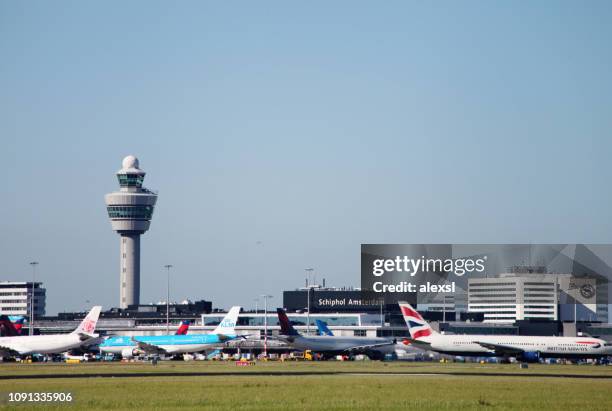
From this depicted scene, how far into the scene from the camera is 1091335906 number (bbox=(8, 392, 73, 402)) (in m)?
81.5

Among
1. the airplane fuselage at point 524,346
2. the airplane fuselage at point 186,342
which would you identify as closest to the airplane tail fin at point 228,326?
the airplane fuselage at point 186,342

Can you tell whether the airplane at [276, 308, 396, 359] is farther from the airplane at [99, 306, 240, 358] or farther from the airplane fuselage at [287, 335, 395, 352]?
the airplane at [99, 306, 240, 358]

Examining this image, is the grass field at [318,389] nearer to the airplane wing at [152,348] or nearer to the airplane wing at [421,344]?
the airplane wing at [421,344]

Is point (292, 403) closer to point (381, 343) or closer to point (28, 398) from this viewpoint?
point (28, 398)

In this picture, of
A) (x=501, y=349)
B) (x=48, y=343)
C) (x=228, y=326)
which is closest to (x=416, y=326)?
(x=501, y=349)

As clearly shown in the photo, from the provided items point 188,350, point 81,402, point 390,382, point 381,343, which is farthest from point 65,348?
point 81,402

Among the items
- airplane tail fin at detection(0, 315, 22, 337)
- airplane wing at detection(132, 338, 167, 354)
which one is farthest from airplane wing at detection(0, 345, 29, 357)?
airplane wing at detection(132, 338, 167, 354)

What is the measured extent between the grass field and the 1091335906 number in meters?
1.38

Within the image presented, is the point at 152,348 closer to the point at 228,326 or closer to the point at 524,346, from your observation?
the point at 228,326

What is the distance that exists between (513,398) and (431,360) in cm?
9644

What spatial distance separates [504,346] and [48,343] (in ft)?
230

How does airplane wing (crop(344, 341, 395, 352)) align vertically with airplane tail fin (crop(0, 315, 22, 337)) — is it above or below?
below

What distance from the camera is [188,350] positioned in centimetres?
18200

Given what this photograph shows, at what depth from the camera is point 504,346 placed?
169500 millimetres
